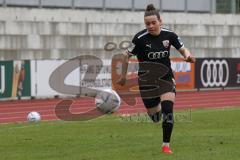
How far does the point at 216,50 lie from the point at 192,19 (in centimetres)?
244

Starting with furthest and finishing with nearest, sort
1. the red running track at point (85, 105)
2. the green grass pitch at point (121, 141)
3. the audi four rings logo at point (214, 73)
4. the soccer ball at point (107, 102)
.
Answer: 1. the audi four rings logo at point (214, 73)
2. the red running track at point (85, 105)
3. the soccer ball at point (107, 102)
4. the green grass pitch at point (121, 141)

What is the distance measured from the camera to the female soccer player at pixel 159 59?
958cm

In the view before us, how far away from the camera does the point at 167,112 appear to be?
31.3 feet

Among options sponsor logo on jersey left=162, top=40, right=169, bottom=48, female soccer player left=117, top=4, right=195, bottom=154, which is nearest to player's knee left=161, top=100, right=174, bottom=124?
female soccer player left=117, top=4, right=195, bottom=154

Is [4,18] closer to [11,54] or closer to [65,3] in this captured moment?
[11,54]

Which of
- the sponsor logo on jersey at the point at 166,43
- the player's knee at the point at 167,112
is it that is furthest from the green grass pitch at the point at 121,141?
the sponsor logo on jersey at the point at 166,43

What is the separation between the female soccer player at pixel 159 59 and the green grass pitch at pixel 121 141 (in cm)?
61

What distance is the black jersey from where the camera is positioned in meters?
9.88

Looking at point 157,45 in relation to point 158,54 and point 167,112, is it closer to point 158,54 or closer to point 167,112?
point 158,54

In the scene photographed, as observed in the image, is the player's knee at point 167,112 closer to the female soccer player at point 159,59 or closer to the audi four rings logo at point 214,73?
the female soccer player at point 159,59

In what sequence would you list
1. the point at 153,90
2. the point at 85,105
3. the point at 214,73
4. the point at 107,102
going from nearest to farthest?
the point at 153,90
the point at 107,102
the point at 85,105
the point at 214,73

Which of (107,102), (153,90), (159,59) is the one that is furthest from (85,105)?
(159,59)

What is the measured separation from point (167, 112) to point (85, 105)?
51.1ft

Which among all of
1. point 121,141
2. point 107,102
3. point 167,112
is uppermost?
point 167,112
